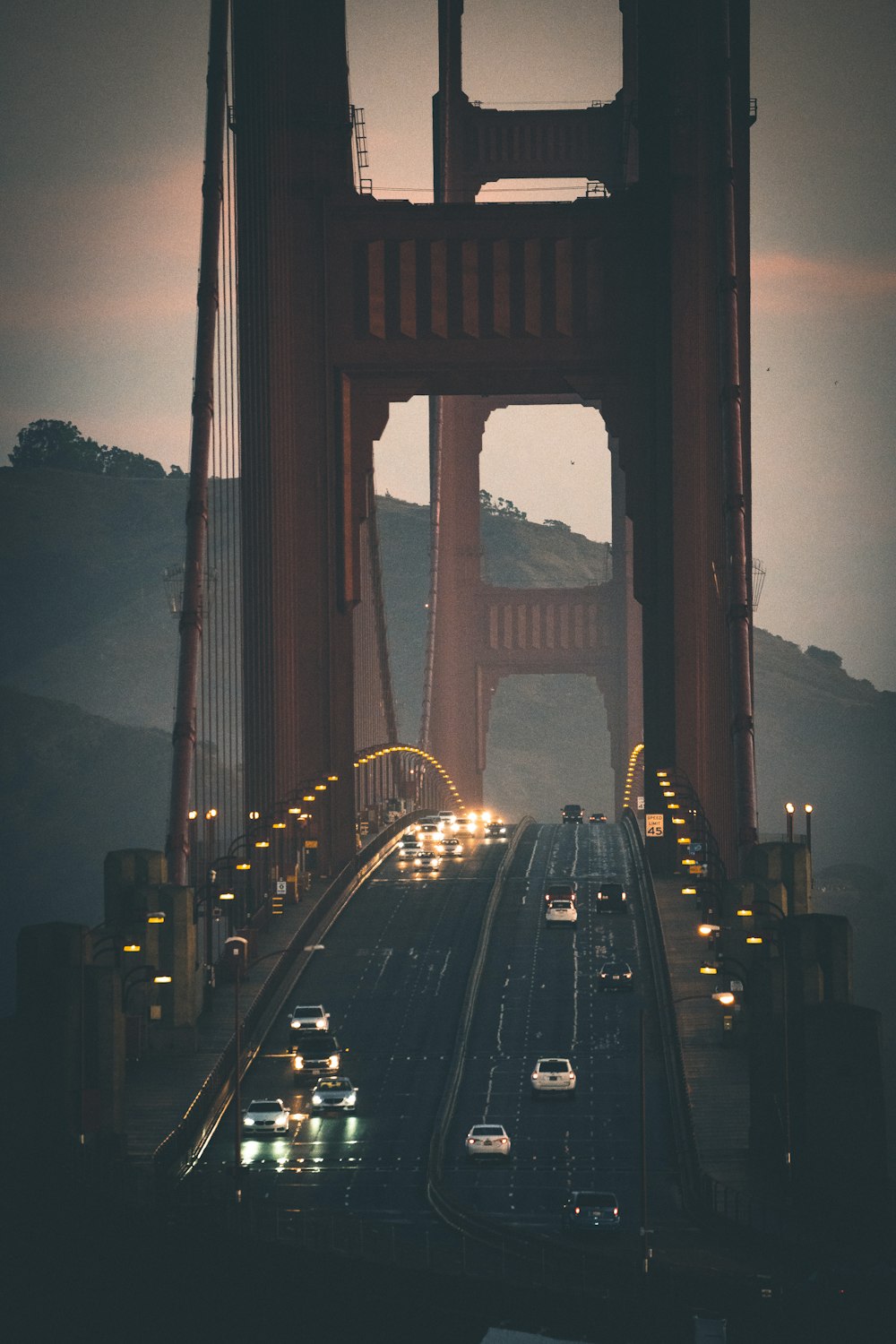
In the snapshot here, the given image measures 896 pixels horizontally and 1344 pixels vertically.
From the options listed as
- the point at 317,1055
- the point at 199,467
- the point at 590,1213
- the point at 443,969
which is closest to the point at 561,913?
the point at 443,969

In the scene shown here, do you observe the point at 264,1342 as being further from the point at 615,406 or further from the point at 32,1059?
the point at 615,406

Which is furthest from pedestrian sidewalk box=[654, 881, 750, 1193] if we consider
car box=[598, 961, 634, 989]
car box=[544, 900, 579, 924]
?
car box=[544, 900, 579, 924]

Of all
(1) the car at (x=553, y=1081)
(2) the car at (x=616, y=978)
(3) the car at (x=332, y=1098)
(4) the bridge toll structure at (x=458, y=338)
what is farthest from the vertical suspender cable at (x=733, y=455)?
(3) the car at (x=332, y=1098)

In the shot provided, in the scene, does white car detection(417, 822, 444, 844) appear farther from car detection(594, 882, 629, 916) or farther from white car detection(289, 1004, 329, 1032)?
white car detection(289, 1004, 329, 1032)

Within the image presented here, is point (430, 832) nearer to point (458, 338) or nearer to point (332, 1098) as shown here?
point (458, 338)

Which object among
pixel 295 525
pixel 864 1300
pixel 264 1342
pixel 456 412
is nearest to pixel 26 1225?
pixel 264 1342
